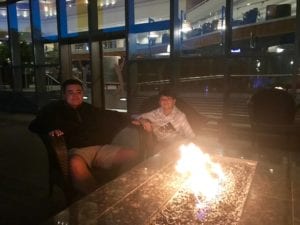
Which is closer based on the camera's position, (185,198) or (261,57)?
(185,198)

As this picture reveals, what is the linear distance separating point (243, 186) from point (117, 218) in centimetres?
87

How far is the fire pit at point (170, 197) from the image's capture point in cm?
170

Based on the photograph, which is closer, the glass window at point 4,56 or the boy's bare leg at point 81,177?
the boy's bare leg at point 81,177

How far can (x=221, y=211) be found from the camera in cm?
176

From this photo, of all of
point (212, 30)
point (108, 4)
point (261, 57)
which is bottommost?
point (261, 57)

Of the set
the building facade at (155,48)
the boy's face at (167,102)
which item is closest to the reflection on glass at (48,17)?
the building facade at (155,48)

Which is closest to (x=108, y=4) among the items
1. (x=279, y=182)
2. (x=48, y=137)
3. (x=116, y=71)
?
(x=116, y=71)

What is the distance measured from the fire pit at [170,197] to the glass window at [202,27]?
3.98 metres

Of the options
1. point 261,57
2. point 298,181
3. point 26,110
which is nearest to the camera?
point 298,181

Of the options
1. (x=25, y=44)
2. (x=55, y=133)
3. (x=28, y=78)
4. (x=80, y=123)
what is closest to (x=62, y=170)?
(x=55, y=133)

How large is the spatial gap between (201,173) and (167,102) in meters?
1.30

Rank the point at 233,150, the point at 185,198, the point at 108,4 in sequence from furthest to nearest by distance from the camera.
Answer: the point at 108,4, the point at 233,150, the point at 185,198

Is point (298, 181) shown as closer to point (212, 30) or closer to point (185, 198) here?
point (185, 198)

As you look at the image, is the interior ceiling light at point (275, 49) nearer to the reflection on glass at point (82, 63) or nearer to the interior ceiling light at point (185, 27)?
the interior ceiling light at point (185, 27)
